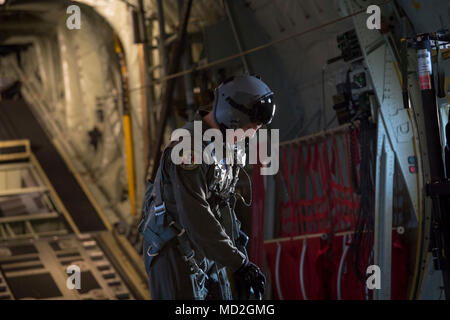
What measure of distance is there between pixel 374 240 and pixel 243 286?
238 cm

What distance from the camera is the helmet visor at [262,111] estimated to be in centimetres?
318

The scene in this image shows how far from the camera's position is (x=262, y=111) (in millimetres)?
3197

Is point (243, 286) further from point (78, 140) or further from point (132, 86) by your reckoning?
point (78, 140)

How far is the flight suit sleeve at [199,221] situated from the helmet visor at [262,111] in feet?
1.14

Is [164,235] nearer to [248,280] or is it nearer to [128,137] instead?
Answer: [248,280]

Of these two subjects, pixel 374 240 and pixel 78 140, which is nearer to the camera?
pixel 374 240

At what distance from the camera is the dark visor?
125 inches

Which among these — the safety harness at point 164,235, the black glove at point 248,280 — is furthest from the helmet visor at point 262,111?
the black glove at point 248,280

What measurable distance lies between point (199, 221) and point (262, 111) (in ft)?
1.80

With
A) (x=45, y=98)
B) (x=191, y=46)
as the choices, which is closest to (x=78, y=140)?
(x=45, y=98)

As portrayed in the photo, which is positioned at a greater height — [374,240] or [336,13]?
[336,13]

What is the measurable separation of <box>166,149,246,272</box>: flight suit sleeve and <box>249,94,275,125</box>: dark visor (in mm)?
345

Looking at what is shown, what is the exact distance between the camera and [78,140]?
406 inches
